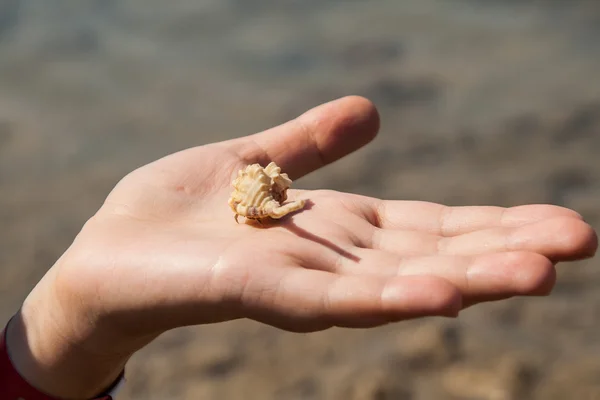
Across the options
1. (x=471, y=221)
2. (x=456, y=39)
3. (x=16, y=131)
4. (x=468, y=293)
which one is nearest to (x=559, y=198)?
(x=456, y=39)

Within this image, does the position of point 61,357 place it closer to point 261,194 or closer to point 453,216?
point 261,194

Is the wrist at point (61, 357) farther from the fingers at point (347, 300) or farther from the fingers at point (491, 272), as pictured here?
the fingers at point (491, 272)

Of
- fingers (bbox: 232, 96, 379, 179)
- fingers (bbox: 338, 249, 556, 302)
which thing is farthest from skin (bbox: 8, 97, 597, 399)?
fingers (bbox: 232, 96, 379, 179)

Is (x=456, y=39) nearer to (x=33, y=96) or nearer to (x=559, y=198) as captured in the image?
(x=559, y=198)

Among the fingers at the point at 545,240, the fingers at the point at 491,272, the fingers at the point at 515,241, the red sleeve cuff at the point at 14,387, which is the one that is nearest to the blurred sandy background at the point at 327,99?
the red sleeve cuff at the point at 14,387

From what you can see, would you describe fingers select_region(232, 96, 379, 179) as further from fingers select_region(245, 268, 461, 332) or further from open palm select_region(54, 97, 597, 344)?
fingers select_region(245, 268, 461, 332)

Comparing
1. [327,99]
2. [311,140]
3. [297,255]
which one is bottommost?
[327,99]

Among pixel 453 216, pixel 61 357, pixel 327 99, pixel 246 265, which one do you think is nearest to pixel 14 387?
pixel 61 357
